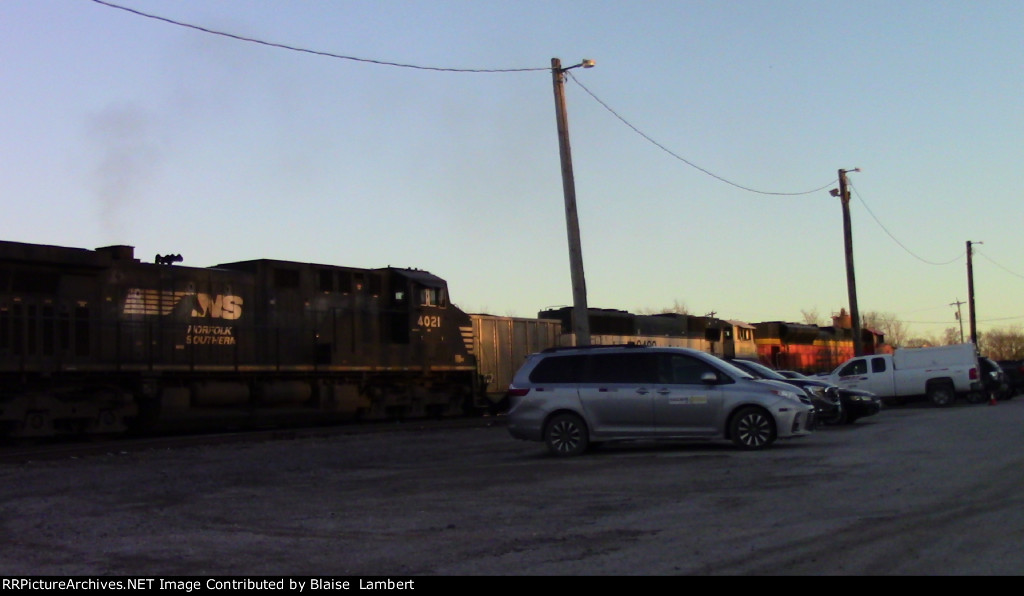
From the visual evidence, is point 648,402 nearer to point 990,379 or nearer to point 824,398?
point 824,398

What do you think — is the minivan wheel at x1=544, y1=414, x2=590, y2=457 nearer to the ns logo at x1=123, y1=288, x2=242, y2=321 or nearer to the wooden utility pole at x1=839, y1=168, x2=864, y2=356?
the ns logo at x1=123, y1=288, x2=242, y2=321

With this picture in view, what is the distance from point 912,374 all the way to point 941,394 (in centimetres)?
106

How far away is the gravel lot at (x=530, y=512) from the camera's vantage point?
21.8 feet

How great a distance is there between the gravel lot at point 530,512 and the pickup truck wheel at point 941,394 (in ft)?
57.1

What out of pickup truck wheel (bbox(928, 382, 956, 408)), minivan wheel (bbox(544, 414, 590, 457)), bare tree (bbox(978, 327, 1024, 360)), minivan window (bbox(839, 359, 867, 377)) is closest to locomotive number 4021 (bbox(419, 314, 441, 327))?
minivan wheel (bbox(544, 414, 590, 457))

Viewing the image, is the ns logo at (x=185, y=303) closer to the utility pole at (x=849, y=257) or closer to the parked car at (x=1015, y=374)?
the utility pole at (x=849, y=257)

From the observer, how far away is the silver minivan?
14.5 meters

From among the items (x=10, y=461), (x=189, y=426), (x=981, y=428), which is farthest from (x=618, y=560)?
(x=189, y=426)

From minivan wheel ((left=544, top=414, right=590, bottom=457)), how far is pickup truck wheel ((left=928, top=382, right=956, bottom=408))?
20.9 m

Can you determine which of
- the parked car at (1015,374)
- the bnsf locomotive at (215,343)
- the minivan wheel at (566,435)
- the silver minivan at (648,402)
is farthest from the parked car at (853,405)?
the parked car at (1015,374)

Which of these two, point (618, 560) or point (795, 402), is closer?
point (618, 560)

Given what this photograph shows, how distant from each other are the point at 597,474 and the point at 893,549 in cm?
554
